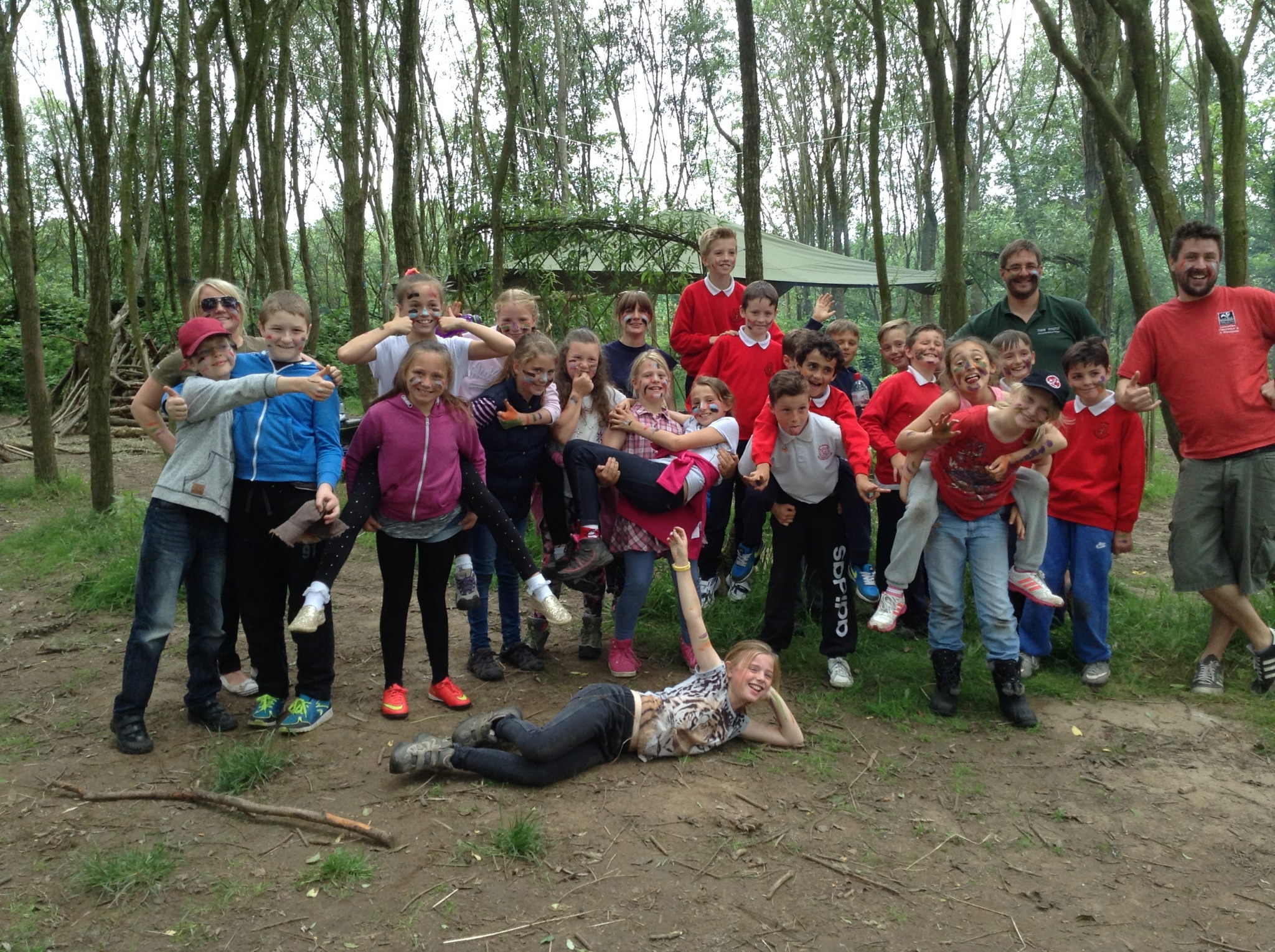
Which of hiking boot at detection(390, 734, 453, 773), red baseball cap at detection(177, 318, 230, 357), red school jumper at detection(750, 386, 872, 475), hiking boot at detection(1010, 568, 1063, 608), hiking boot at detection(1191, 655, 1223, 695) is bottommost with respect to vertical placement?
hiking boot at detection(1191, 655, 1223, 695)

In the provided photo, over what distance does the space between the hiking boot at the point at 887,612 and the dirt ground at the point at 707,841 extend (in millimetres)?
479

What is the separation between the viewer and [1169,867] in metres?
3.06

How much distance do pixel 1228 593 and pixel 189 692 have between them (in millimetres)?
4857

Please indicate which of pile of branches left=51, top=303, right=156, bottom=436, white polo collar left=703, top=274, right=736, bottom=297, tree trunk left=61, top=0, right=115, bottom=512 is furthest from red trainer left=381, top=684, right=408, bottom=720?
pile of branches left=51, top=303, right=156, bottom=436

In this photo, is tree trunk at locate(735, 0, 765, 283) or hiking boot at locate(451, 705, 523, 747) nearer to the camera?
hiking boot at locate(451, 705, 523, 747)

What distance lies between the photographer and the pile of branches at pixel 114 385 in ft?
45.5

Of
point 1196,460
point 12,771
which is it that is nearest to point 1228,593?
point 1196,460

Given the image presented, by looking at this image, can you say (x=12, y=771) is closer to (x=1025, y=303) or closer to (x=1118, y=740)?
(x=1118, y=740)

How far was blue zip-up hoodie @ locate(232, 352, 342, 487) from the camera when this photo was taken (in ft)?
12.7

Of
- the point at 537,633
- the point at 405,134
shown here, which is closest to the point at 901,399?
the point at 537,633

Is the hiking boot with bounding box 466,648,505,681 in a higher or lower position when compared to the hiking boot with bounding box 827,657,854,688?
higher

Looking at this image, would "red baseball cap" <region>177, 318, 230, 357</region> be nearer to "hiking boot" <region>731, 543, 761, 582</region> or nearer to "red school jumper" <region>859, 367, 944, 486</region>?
"hiking boot" <region>731, 543, 761, 582</region>

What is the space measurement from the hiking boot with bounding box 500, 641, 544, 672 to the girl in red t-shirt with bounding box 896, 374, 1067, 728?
1928 millimetres

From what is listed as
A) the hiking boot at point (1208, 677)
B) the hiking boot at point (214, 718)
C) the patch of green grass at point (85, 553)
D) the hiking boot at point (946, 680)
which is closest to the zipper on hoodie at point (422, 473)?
the hiking boot at point (214, 718)
